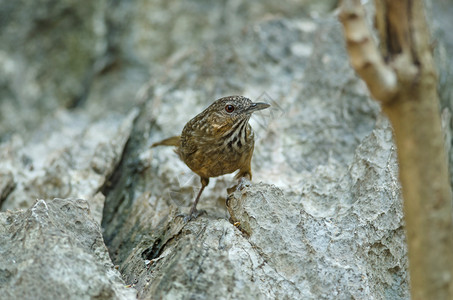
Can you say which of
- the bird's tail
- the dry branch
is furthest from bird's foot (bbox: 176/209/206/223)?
the dry branch

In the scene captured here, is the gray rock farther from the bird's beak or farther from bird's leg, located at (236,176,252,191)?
the bird's beak

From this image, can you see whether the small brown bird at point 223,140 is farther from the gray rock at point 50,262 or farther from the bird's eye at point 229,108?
the gray rock at point 50,262

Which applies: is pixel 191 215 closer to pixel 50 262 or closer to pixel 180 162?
pixel 180 162

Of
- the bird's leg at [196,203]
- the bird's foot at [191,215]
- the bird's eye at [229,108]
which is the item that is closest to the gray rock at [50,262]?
the bird's foot at [191,215]

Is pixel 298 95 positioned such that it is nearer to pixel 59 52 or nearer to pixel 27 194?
pixel 27 194

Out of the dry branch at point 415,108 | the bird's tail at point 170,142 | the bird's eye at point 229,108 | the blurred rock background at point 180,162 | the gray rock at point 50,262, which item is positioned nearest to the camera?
the dry branch at point 415,108

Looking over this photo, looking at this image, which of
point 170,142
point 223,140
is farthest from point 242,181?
point 170,142
